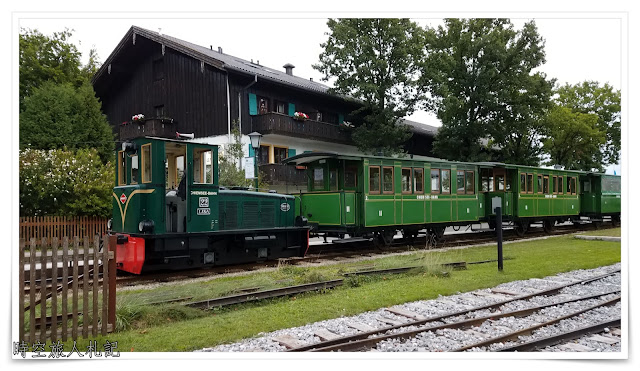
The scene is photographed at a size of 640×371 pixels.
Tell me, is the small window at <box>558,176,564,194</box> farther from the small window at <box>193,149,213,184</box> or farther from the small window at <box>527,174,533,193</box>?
the small window at <box>193,149,213,184</box>

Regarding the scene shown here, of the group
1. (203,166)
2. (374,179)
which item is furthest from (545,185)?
(203,166)

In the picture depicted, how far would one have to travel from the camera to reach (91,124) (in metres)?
16.8

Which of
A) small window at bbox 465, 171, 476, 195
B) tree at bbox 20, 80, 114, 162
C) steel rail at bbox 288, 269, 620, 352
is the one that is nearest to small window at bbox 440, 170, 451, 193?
small window at bbox 465, 171, 476, 195

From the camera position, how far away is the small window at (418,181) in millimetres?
15312

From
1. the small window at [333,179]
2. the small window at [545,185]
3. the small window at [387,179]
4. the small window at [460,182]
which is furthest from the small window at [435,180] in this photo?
the small window at [545,185]

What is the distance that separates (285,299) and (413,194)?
856cm

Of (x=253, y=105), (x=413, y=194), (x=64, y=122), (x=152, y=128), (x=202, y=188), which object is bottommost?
(x=413, y=194)

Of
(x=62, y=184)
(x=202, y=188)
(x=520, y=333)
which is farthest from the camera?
(x=62, y=184)

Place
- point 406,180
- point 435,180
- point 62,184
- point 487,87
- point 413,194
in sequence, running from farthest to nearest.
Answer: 1. point 487,87
2. point 435,180
3. point 413,194
4. point 406,180
5. point 62,184

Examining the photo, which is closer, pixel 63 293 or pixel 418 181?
pixel 63 293

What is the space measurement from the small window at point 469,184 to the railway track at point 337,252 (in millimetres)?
1832

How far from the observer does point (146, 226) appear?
9000 mm

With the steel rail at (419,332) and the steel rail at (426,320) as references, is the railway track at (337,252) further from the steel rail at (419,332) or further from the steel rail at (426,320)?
the steel rail at (419,332)

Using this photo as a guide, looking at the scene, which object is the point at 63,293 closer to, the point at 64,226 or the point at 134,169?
the point at 134,169
